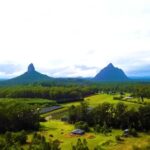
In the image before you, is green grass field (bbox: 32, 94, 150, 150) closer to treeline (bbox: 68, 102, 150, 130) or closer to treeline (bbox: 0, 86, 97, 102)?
treeline (bbox: 68, 102, 150, 130)

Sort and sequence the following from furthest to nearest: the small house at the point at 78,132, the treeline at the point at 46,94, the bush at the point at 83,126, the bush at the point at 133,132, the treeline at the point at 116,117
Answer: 1. the treeline at the point at 46,94
2. the treeline at the point at 116,117
3. the bush at the point at 83,126
4. the small house at the point at 78,132
5. the bush at the point at 133,132

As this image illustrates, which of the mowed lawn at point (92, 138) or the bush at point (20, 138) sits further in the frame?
the mowed lawn at point (92, 138)

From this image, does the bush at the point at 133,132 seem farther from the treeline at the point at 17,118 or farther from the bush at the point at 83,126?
the treeline at the point at 17,118

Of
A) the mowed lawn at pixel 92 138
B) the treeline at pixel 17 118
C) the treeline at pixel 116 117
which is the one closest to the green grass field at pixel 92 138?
the mowed lawn at pixel 92 138

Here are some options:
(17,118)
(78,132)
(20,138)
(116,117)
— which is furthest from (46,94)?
(20,138)

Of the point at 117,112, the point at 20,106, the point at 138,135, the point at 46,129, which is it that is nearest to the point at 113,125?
the point at 117,112

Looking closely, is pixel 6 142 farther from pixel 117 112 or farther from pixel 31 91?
pixel 31 91

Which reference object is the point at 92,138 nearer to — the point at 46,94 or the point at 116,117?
the point at 116,117
